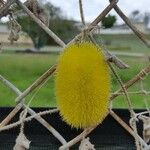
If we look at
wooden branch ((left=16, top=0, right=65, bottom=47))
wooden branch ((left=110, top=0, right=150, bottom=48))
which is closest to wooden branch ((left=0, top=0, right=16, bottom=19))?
wooden branch ((left=16, top=0, right=65, bottom=47))

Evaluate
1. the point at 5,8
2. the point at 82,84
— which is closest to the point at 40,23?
the point at 5,8

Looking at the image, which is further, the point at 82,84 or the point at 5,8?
the point at 5,8

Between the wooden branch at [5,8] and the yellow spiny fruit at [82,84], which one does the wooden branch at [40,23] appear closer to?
the wooden branch at [5,8]

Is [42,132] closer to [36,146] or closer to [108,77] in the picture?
[36,146]

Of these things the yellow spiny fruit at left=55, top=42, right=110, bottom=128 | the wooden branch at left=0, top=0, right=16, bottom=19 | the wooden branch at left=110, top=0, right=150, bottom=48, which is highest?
the wooden branch at left=0, top=0, right=16, bottom=19

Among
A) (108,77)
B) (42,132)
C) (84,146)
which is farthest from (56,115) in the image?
(108,77)

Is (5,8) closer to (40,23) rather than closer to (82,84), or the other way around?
(40,23)

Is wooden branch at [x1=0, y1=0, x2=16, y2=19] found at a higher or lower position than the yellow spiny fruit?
higher

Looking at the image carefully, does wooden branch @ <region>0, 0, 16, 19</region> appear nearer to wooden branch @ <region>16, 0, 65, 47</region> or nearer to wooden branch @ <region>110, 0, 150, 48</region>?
wooden branch @ <region>16, 0, 65, 47</region>

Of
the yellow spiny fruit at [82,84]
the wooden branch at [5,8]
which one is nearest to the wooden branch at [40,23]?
the wooden branch at [5,8]
